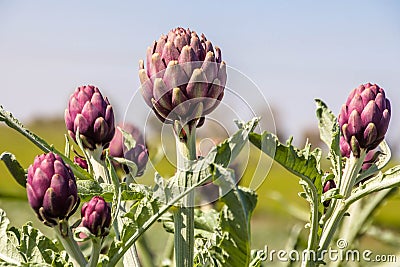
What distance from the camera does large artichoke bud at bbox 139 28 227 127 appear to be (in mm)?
428

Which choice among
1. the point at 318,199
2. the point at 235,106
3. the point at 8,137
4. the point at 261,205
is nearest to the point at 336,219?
the point at 318,199

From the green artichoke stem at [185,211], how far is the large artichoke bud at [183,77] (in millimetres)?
13

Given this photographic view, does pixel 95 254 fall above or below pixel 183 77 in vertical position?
below

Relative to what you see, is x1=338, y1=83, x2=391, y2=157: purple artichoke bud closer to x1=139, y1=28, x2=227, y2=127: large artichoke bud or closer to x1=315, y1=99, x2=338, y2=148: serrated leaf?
x1=315, y1=99, x2=338, y2=148: serrated leaf

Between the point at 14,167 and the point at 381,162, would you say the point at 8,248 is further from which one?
the point at 381,162

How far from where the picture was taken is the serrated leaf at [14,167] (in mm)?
→ 467

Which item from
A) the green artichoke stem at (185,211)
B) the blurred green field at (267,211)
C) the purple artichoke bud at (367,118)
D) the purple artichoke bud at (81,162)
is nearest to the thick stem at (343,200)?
the purple artichoke bud at (367,118)

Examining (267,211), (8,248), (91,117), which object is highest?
(91,117)

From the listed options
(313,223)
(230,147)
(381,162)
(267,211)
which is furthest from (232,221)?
(267,211)

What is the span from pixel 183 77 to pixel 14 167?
16 centimetres

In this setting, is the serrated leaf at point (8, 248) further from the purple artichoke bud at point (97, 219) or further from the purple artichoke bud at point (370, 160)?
the purple artichoke bud at point (370, 160)

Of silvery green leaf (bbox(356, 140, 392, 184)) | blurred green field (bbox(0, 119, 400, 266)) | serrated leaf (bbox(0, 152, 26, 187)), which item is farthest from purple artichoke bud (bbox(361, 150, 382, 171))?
blurred green field (bbox(0, 119, 400, 266))

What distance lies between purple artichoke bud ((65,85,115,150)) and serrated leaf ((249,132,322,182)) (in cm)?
16

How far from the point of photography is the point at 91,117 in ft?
1.68
